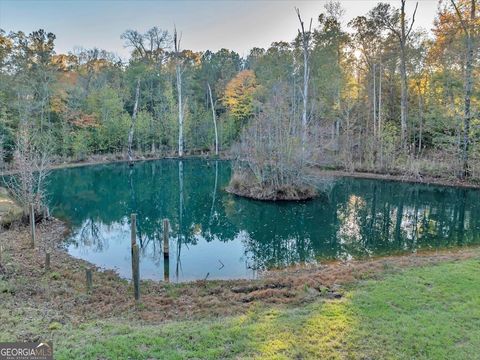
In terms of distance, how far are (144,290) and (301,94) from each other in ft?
90.3

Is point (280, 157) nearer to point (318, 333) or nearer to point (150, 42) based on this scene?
point (318, 333)

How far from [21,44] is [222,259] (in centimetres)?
3418

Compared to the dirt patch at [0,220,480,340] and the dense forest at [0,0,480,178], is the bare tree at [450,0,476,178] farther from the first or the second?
the dirt patch at [0,220,480,340]

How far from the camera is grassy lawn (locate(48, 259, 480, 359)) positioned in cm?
514

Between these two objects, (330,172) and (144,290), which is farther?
(330,172)

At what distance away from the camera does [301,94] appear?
32875 mm

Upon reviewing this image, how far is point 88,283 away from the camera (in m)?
8.30

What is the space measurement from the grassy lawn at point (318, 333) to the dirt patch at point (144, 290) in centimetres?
65

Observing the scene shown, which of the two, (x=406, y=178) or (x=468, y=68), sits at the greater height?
(x=468, y=68)

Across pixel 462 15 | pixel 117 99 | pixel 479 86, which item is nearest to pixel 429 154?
pixel 479 86

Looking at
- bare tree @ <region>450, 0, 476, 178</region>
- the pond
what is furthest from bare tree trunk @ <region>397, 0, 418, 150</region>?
the pond

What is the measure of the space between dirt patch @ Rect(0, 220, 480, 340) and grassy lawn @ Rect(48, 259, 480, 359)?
0.65m

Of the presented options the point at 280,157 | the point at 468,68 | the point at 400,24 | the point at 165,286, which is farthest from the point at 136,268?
the point at 400,24

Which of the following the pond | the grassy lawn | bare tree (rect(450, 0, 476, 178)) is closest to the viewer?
the grassy lawn
